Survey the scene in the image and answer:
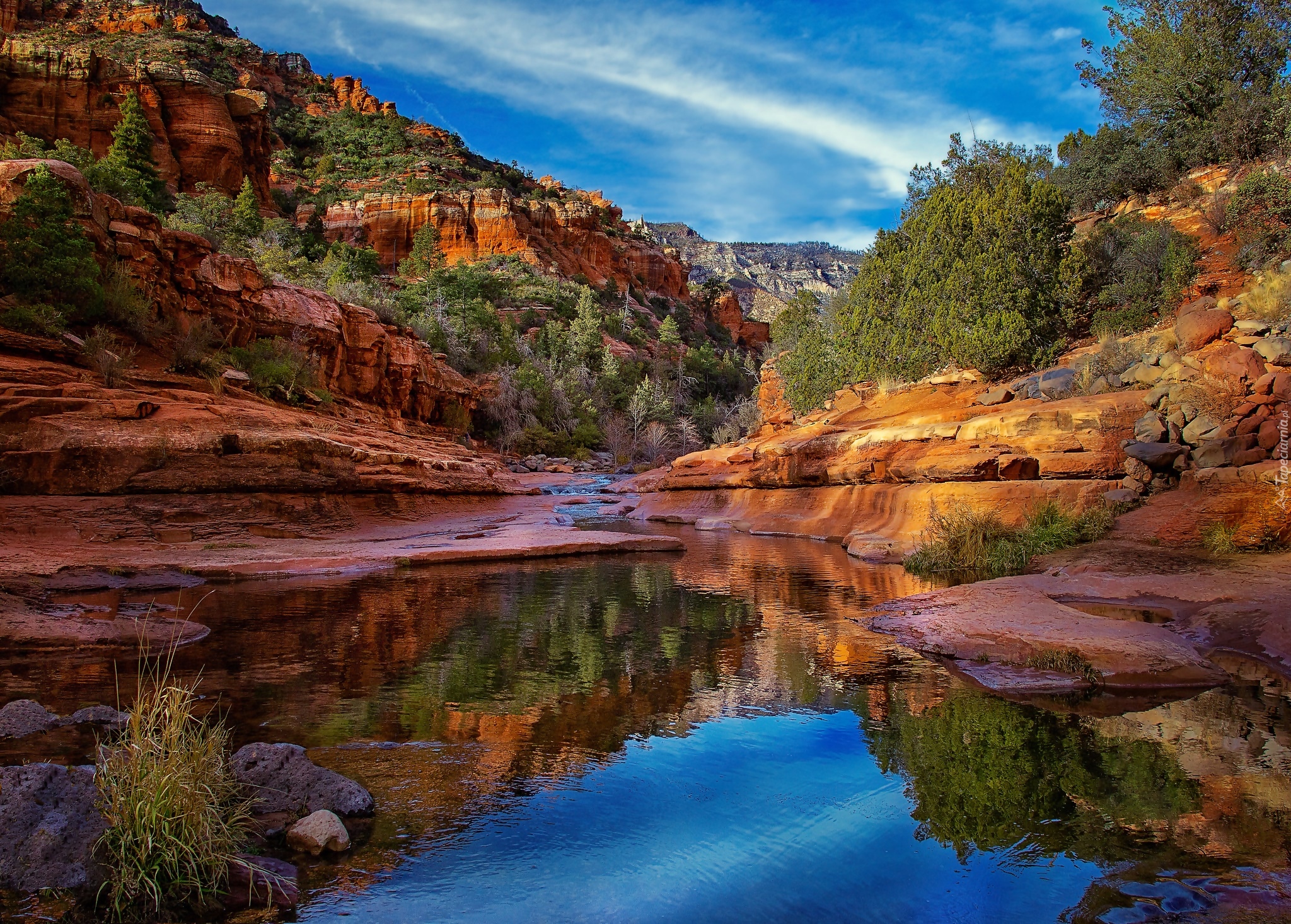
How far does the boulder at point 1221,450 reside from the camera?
33.8ft

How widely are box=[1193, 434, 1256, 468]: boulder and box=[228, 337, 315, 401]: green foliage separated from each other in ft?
67.7

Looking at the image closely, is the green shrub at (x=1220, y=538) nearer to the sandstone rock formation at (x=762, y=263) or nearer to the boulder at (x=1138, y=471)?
the boulder at (x=1138, y=471)

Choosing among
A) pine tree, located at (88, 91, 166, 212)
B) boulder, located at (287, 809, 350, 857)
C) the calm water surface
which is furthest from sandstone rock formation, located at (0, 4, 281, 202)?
boulder, located at (287, 809, 350, 857)

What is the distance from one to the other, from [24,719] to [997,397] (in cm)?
1765

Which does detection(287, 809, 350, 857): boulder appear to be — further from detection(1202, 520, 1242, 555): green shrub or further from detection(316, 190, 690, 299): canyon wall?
detection(316, 190, 690, 299): canyon wall

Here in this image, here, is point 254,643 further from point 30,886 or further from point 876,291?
point 876,291

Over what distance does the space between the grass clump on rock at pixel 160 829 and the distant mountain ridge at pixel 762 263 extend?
122 m

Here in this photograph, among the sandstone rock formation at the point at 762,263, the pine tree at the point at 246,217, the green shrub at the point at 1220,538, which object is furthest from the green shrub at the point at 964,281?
the sandstone rock formation at the point at 762,263

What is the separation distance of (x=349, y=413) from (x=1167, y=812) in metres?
24.0

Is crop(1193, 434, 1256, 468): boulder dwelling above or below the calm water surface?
above

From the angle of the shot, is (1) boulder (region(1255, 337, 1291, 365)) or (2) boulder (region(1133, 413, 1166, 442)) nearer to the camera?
→ (1) boulder (region(1255, 337, 1291, 365))

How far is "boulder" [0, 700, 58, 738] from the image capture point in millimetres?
4547

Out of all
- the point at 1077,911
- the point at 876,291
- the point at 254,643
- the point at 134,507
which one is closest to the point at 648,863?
Answer: the point at 1077,911

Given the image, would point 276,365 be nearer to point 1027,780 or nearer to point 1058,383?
point 1058,383
